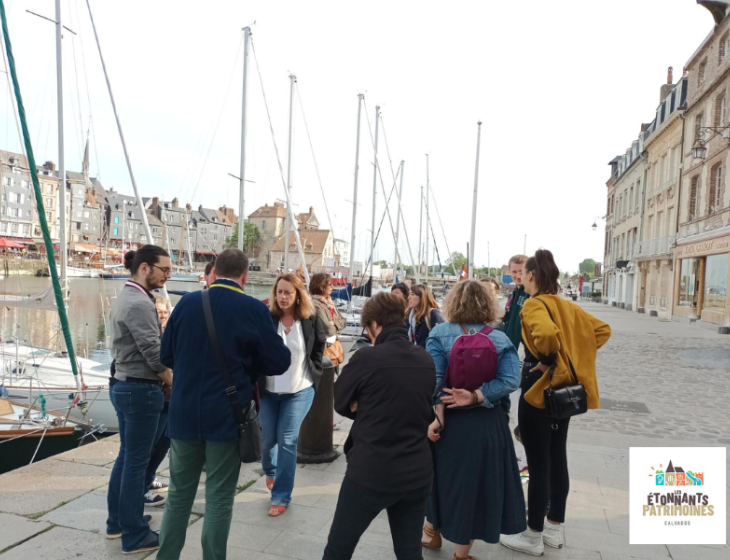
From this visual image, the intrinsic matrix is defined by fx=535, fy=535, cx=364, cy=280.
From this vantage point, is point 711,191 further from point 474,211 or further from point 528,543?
point 528,543

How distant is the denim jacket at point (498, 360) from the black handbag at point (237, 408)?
1080mm

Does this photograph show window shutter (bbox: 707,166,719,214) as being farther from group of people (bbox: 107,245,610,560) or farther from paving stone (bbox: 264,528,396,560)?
paving stone (bbox: 264,528,396,560)

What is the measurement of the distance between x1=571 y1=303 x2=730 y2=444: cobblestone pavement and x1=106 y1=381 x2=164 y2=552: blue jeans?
5.93 metres

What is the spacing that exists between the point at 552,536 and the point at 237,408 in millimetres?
2383

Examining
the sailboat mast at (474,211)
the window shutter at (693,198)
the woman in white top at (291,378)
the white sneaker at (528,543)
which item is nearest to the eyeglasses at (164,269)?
the woman in white top at (291,378)

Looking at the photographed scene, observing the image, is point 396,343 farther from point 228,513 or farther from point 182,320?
point 228,513

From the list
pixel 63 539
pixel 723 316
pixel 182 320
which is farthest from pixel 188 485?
pixel 723 316

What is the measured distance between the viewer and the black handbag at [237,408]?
115 inches

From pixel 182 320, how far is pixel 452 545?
242 centimetres

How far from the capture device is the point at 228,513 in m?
3.04

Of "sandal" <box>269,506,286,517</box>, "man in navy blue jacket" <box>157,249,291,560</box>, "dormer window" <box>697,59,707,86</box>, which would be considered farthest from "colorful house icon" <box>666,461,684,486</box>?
"dormer window" <box>697,59,707,86</box>

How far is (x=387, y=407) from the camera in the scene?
8.56 ft

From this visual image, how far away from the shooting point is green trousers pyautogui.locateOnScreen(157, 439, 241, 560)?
9.84 ft

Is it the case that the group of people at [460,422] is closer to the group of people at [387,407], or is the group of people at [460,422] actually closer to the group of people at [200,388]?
the group of people at [387,407]
